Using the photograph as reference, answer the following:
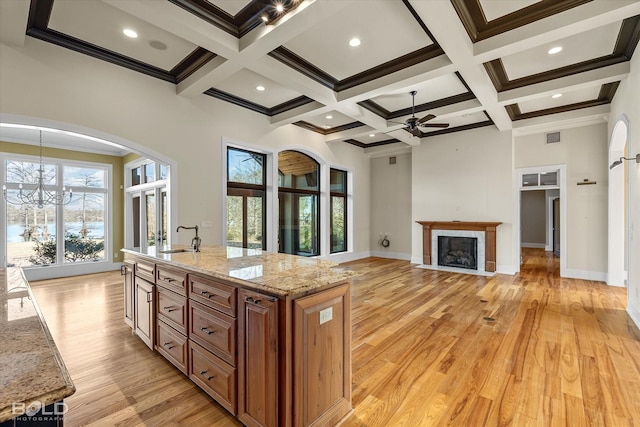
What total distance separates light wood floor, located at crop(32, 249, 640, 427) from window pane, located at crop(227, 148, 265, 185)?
2914mm

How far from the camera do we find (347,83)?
4.84 metres

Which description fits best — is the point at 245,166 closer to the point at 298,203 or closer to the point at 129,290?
the point at 298,203

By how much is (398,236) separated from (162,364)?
7.28 meters

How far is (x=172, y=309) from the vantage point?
2.50 metres

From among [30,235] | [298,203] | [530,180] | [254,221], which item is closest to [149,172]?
[254,221]

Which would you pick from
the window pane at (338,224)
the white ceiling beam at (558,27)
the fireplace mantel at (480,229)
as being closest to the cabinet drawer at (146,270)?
the white ceiling beam at (558,27)

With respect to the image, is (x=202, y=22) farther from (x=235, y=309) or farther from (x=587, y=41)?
(x=587, y=41)

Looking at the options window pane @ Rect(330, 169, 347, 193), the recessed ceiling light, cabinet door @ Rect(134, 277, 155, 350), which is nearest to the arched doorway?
window pane @ Rect(330, 169, 347, 193)

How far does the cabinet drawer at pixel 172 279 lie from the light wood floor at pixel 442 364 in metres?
0.77

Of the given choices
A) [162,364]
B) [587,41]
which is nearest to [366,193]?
[587,41]

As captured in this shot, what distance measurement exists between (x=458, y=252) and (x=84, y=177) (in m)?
9.45

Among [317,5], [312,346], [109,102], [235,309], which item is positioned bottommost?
[312,346]

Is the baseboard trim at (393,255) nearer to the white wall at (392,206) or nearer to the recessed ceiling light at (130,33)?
the white wall at (392,206)

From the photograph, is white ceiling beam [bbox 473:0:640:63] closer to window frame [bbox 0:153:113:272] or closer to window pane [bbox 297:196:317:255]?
window pane [bbox 297:196:317:255]
